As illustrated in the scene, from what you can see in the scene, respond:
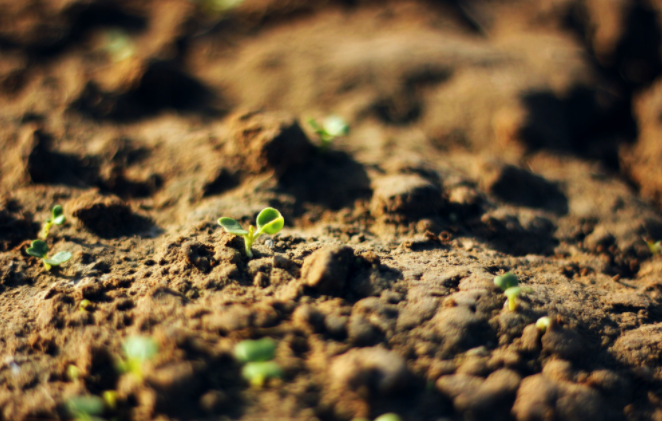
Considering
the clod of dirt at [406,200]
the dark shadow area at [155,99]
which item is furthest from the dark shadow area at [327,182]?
the dark shadow area at [155,99]

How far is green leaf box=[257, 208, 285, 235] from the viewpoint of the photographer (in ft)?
5.75

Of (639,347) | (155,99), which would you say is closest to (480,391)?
(639,347)

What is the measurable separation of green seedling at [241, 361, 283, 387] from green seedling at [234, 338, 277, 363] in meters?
0.02

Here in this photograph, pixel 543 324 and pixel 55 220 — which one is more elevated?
pixel 543 324

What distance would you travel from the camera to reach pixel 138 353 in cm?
132

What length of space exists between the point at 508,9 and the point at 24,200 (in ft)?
13.0

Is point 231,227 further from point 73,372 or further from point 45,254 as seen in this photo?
point 45,254

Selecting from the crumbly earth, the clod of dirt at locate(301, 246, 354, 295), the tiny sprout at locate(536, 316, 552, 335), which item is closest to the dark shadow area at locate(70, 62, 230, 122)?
the crumbly earth

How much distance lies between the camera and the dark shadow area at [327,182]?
2244mm

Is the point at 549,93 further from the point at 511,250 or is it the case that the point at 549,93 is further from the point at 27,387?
the point at 27,387

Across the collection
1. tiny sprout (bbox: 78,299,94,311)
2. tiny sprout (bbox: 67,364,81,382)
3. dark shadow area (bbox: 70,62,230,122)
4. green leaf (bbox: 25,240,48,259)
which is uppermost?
dark shadow area (bbox: 70,62,230,122)

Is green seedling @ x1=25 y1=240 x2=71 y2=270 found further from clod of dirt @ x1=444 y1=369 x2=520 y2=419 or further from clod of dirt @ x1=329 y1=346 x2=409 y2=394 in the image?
clod of dirt @ x1=444 y1=369 x2=520 y2=419

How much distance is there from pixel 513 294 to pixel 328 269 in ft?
2.07

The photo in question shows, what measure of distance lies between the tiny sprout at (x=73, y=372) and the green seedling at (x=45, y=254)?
511 mm
